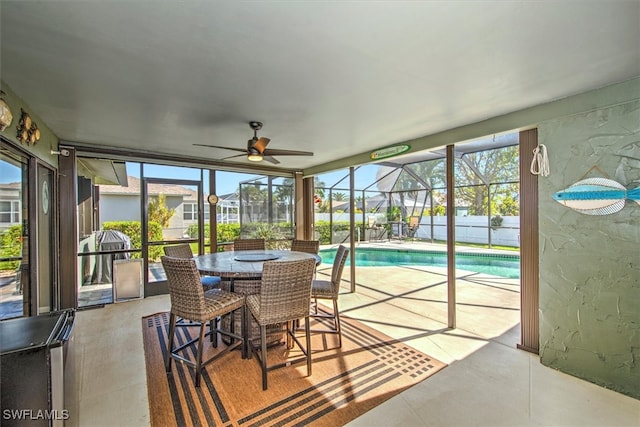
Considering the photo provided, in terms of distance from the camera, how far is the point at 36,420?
135 cm

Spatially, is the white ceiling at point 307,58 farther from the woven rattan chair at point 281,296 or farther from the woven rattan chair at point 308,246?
the woven rattan chair at point 308,246

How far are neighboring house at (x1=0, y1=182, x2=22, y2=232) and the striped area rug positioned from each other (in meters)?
1.68

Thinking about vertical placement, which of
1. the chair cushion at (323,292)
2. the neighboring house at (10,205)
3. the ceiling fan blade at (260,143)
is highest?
the ceiling fan blade at (260,143)

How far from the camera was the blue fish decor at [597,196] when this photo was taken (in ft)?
7.22

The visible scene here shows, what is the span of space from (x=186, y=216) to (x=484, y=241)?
371 inches

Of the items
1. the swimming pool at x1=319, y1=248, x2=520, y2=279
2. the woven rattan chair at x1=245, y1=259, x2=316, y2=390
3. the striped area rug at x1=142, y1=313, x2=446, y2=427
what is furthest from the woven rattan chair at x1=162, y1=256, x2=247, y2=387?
the swimming pool at x1=319, y1=248, x2=520, y2=279

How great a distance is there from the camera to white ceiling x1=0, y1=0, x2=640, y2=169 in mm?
1435

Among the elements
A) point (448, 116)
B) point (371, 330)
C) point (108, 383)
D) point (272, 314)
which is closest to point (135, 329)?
point (108, 383)

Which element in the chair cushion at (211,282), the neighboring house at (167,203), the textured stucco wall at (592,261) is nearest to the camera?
the textured stucco wall at (592,261)

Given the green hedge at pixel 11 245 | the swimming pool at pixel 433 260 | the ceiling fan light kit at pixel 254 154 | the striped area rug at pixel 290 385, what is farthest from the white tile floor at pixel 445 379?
the swimming pool at pixel 433 260

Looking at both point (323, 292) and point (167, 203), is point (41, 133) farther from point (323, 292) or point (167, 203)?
point (323, 292)

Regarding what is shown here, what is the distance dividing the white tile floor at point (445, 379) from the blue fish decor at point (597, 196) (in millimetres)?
1488

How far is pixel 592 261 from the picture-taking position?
236 centimetres

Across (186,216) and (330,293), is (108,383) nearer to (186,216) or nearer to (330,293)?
(330,293)
